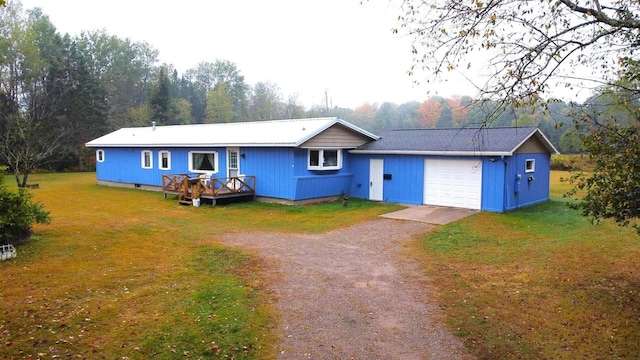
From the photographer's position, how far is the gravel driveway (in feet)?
15.6

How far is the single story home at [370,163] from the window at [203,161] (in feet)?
0.14

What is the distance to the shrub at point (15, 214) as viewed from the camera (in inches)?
328

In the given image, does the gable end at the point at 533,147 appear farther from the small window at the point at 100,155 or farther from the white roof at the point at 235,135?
the small window at the point at 100,155

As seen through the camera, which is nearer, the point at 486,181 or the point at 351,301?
the point at 351,301

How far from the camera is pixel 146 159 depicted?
71.5 feet

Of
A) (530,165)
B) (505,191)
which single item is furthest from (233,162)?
(530,165)

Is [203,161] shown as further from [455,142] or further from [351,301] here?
[351,301]

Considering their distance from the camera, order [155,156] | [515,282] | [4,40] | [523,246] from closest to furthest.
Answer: [515,282] < [523,246] < [155,156] < [4,40]

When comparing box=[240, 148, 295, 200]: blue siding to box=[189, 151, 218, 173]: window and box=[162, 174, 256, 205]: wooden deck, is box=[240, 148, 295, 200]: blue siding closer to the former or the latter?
box=[162, 174, 256, 205]: wooden deck

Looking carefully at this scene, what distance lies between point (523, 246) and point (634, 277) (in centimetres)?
241

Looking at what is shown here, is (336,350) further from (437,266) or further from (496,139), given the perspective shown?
(496,139)

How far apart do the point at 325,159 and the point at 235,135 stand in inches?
168

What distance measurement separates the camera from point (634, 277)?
716 cm

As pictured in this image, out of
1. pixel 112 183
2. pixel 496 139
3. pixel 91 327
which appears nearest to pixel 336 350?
pixel 91 327
